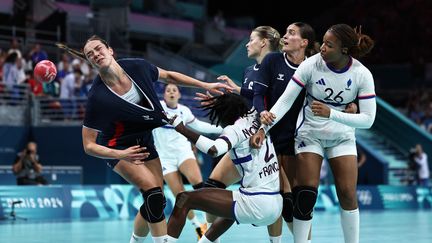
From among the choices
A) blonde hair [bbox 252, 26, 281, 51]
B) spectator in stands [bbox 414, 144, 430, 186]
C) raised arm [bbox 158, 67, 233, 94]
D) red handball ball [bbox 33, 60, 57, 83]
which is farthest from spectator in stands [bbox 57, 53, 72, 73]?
raised arm [bbox 158, 67, 233, 94]

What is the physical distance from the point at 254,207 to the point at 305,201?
0.68 metres

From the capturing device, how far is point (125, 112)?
8125 mm

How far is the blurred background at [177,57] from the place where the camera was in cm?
2148

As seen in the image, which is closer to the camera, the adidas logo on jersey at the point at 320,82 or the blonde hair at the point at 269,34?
the adidas logo on jersey at the point at 320,82

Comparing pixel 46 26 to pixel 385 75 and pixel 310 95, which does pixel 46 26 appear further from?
pixel 310 95

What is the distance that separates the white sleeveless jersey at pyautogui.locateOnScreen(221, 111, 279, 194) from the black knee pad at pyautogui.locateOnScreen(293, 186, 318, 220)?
386 mm

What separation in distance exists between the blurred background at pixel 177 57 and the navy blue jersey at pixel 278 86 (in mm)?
1203

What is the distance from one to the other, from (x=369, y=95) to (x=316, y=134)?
0.64m

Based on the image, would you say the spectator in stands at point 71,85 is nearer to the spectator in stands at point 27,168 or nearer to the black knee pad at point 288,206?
the spectator in stands at point 27,168

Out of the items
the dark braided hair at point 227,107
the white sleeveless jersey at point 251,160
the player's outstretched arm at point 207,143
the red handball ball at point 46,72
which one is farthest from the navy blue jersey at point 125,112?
the red handball ball at point 46,72

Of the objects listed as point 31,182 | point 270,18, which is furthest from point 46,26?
point 270,18

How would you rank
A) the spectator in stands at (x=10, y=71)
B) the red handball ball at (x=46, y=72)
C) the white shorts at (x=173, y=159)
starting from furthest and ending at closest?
the spectator in stands at (x=10, y=71), the white shorts at (x=173, y=159), the red handball ball at (x=46, y=72)

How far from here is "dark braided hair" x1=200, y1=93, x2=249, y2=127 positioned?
8039 mm

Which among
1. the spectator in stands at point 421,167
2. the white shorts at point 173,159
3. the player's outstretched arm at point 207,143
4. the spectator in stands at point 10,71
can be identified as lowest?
the spectator in stands at point 421,167
